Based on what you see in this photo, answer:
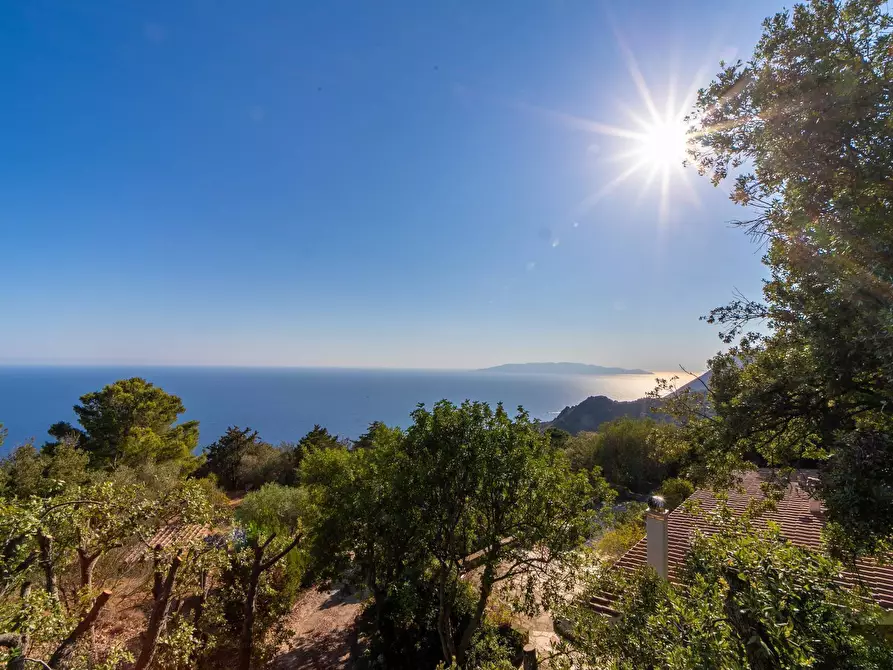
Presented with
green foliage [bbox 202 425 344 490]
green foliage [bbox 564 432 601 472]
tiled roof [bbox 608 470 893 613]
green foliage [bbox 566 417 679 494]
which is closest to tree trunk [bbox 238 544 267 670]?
tiled roof [bbox 608 470 893 613]

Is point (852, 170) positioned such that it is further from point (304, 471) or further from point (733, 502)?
point (304, 471)

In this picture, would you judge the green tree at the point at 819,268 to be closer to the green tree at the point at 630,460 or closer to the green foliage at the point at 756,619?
the green foliage at the point at 756,619

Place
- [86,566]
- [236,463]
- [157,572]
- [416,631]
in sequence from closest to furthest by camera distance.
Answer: [86,566], [157,572], [416,631], [236,463]

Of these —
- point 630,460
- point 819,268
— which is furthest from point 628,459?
point 819,268

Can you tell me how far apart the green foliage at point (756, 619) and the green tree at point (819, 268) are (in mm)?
2222

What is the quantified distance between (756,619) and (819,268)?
4.58 meters

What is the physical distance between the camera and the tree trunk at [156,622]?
454 centimetres

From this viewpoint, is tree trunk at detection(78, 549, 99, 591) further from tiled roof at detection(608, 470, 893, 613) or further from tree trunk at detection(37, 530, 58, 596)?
tiled roof at detection(608, 470, 893, 613)

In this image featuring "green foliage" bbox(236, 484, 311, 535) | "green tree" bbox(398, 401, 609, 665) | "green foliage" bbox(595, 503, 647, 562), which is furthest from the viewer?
"green foliage" bbox(236, 484, 311, 535)

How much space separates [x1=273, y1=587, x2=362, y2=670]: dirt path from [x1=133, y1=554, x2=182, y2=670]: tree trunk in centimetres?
555

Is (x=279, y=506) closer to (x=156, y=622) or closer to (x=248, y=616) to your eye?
(x=248, y=616)

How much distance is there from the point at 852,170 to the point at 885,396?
2921mm

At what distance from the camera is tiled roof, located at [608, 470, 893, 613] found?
5855mm

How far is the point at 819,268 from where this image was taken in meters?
4.61
